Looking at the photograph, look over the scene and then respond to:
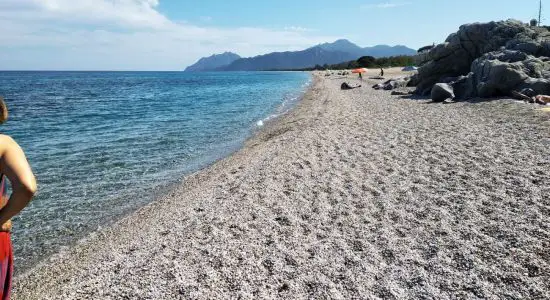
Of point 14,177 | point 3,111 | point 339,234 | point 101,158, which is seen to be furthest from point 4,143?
point 101,158

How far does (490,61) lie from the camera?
23.0 meters

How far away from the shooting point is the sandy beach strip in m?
5.09

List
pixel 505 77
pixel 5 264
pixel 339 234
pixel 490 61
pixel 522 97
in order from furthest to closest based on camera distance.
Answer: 1. pixel 490 61
2. pixel 505 77
3. pixel 522 97
4. pixel 339 234
5. pixel 5 264

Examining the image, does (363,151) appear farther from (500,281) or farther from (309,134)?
(500,281)

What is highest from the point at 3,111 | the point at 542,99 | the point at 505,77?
the point at 505,77

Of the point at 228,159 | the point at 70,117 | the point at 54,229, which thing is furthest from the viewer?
the point at 70,117

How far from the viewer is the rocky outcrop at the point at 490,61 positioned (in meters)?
21.6

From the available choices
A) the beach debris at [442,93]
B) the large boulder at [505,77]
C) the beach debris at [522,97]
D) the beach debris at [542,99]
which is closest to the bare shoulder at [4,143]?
the beach debris at [542,99]

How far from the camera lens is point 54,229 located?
27.7 ft

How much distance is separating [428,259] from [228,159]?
31.6ft

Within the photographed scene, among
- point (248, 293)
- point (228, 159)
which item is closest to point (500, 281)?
point (248, 293)

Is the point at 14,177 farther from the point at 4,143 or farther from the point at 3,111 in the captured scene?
the point at 3,111

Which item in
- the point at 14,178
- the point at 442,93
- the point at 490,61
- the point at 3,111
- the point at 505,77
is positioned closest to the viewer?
the point at 14,178

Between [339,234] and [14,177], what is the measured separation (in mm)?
4853
